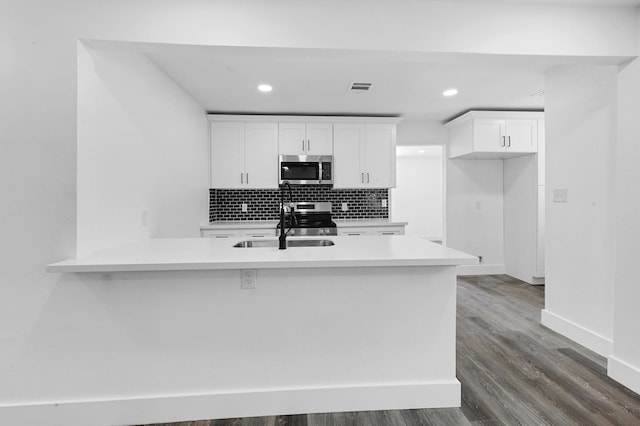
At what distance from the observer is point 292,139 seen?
4.46m

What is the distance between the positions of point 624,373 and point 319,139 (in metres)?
3.74

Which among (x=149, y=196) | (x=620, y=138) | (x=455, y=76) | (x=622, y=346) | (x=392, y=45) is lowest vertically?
(x=622, y=346)

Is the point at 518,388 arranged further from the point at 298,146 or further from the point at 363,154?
the point at 298,146

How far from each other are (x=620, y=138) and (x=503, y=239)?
10.8 feet

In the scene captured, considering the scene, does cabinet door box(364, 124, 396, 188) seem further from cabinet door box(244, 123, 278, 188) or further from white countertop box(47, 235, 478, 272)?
white countertop box(47, 235, 478, 272)

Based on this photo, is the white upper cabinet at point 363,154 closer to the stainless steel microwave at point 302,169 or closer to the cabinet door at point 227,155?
the stainless steel microwave at point 302,169

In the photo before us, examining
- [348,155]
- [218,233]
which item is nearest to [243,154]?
[218,233]

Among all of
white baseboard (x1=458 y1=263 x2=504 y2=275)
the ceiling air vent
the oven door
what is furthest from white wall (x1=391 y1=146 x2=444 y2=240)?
the ceiling air vent

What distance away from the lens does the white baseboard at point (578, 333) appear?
8.21 ft

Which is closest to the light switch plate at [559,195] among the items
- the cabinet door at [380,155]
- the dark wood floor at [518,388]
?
the dark wood floor at [518,388]

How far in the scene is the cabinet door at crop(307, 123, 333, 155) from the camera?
176 inches

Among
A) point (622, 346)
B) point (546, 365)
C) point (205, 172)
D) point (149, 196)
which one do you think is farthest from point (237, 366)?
point (205, 172)

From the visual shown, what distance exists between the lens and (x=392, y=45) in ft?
6.10

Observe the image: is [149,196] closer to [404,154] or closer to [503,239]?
[503,239]
